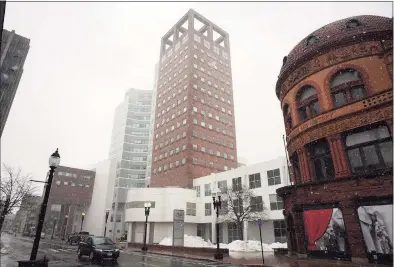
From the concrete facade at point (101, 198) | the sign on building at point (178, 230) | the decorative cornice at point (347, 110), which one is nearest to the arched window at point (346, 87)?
the decorative cornice at point (347, 110)

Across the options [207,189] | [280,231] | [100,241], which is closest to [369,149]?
[100,241]

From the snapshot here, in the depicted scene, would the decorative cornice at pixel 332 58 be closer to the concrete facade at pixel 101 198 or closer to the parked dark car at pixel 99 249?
the parked dark car at pixel 99 249

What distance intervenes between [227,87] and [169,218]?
4995 cm

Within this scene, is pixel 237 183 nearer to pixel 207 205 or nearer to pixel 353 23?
pixel 207 205

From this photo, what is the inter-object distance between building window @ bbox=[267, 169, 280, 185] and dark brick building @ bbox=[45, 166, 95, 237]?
71261mm

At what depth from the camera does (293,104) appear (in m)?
23.0

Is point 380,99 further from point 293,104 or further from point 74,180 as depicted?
point 74,180

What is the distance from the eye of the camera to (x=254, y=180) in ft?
151

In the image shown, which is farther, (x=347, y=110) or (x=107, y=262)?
(x=347, y=110)

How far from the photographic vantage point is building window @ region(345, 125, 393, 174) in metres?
16.8

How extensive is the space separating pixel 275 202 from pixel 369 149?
26041 mm

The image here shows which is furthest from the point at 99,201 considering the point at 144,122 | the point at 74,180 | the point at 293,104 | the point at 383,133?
the point at 383,133

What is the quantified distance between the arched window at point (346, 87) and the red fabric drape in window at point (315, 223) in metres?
7.69

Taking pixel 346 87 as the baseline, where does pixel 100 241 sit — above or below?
below
